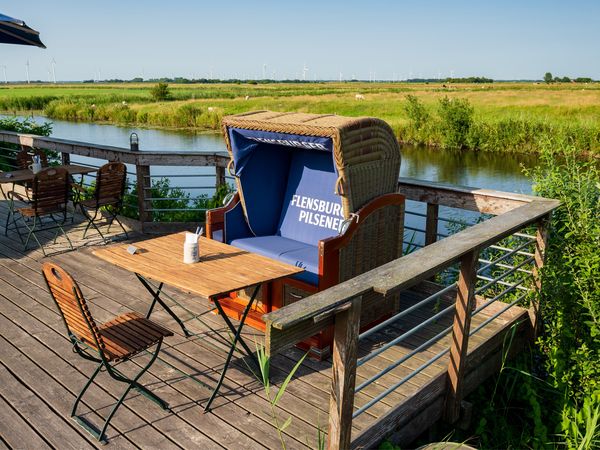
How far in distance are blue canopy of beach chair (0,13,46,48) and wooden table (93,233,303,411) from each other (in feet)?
13.1

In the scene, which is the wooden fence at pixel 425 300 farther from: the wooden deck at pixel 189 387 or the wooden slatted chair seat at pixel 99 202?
the wooden slatted chair seat at pixel 99 202

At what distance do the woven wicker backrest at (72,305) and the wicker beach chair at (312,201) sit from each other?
1490 millimetres

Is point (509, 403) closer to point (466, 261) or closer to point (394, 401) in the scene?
point (394, 401)

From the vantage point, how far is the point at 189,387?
3.52 meters

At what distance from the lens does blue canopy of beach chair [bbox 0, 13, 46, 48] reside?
21.1ft

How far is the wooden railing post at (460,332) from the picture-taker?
3207 mm

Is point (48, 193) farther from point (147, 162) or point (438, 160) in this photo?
point (438, 160)

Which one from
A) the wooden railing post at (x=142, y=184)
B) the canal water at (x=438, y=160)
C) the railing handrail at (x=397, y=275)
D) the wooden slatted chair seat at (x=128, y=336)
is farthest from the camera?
the canal water at (x=438, y=160)

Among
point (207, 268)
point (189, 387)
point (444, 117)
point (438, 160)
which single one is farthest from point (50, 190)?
point (444, 117)

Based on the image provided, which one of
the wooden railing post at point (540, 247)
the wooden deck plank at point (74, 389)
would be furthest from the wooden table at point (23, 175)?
the wooden railing post at point (540, 247)

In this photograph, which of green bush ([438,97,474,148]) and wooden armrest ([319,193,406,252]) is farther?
green bush ([438,97,474,148])

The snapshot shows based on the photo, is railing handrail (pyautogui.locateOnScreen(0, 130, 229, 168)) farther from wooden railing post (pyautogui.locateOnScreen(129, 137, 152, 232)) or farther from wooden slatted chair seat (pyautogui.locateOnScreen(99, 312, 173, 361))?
wooden slatted chair seat (pyautogui.locateOnScreen(99, 312, 173, 361))

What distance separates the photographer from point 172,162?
6461 millimetres

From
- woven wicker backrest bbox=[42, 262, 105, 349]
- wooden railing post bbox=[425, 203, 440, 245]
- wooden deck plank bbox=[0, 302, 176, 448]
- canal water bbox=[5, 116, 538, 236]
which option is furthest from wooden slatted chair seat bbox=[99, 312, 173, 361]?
canal water bbox=[5, 116, 538, 236]
